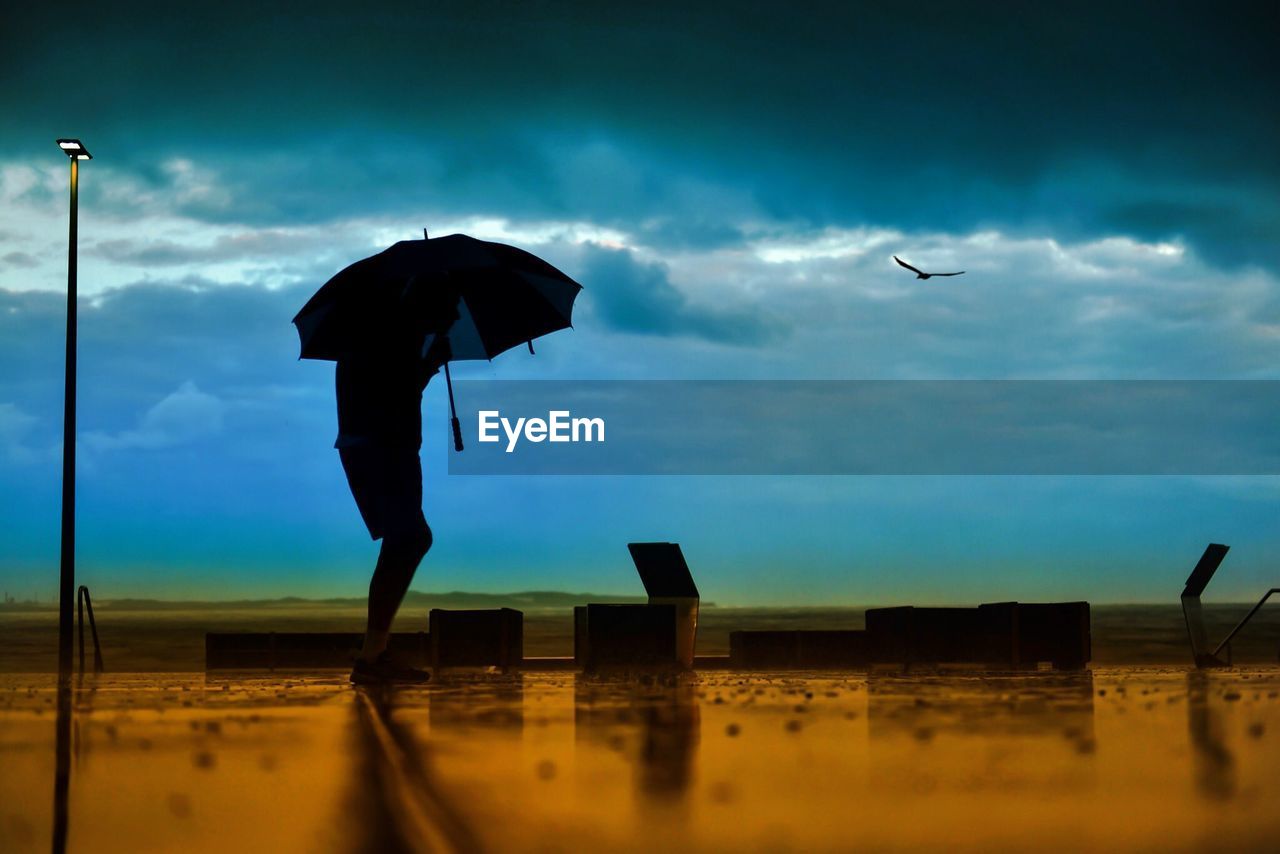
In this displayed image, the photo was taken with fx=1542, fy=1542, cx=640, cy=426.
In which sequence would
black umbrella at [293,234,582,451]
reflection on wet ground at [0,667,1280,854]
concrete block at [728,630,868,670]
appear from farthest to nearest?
concrete block at [728,630,868,670] < black umbrella at [293,234,582,451] < reflection on wet ground at [0,667,1280,854]

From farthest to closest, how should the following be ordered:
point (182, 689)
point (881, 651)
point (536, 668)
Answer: point (536, 668) → point (881, 651) → point (182, 689)

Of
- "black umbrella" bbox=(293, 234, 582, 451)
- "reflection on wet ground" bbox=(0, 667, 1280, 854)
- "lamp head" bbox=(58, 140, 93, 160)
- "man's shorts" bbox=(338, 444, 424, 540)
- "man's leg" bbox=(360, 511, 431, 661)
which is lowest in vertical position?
"reflection on wet ground" bbox=(0, 667, 1280, 854)

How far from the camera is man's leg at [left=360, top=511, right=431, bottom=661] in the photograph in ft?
31.8

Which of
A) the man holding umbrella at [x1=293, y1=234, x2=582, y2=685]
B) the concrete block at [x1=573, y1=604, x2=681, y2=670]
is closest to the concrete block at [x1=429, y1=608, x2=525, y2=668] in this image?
the concrete block at [x1=573, y1=604, x2=681, y2=670]

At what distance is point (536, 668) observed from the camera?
16031mm

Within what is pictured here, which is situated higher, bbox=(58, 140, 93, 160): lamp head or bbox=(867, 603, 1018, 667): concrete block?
bbox=(58, 140, 93, 160): lamp head

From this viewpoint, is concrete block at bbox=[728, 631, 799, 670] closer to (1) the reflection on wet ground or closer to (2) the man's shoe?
(1) the reflection on wet ground

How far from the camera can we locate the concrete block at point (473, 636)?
42.9 ft

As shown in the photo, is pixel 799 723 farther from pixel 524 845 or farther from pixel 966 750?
pixel 524 845

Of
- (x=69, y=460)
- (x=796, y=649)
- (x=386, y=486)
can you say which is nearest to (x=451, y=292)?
(x=386, y=486)

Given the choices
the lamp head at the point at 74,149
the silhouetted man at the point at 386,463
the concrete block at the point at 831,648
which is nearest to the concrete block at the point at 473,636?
the silhouetted man at the point at 386,463

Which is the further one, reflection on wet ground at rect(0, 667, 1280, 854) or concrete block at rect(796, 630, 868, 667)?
concrete block at rect(796, 630, 868, 667)

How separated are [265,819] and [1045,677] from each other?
872cm

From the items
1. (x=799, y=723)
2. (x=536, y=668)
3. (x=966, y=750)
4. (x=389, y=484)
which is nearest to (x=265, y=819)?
(x=966, y=750)
